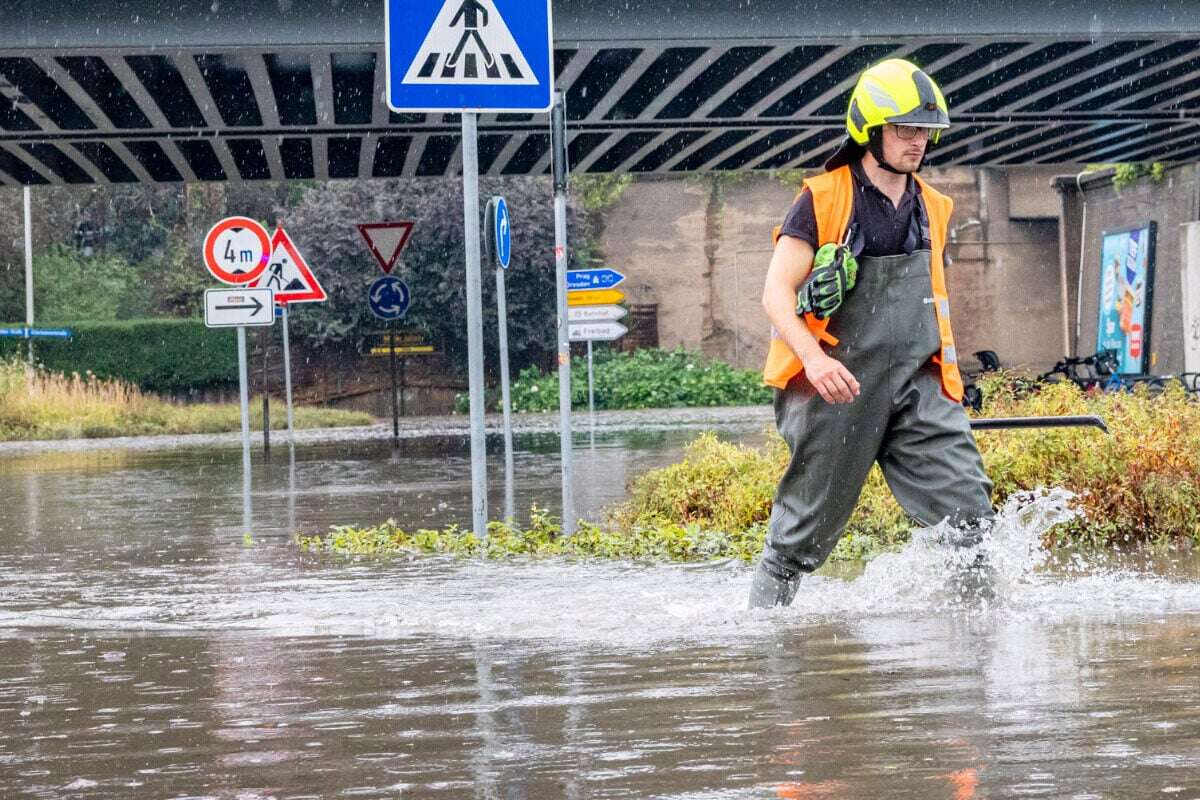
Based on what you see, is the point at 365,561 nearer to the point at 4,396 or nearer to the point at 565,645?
the point at 565,645

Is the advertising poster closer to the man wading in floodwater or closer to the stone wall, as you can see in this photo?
the stone wall

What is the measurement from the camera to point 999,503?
9.96m

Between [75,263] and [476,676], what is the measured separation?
147 feet

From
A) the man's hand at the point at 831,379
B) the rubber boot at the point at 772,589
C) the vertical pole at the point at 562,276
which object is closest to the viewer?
the man's hand at the point at 831,379

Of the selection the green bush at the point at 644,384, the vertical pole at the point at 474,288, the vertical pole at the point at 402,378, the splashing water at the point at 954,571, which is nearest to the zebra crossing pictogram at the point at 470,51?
the vertical pole at the point at 474,288

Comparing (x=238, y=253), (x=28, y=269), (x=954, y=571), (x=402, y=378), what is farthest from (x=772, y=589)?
(x=28, y=269)

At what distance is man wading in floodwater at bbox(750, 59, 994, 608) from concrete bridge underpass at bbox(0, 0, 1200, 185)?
8.27 metres

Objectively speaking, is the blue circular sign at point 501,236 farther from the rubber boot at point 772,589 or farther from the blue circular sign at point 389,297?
the blue circular sign at point 389,297

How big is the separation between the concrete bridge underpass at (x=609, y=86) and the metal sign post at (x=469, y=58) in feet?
14.8

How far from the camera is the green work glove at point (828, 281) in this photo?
5.81 metres

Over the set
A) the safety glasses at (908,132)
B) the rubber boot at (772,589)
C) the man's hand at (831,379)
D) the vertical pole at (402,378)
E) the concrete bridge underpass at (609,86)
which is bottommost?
the rubber boot at (772,589)

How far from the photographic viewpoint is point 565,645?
594 centimetres

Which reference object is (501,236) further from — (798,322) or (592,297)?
(592,297)

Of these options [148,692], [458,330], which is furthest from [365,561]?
[458,330]
